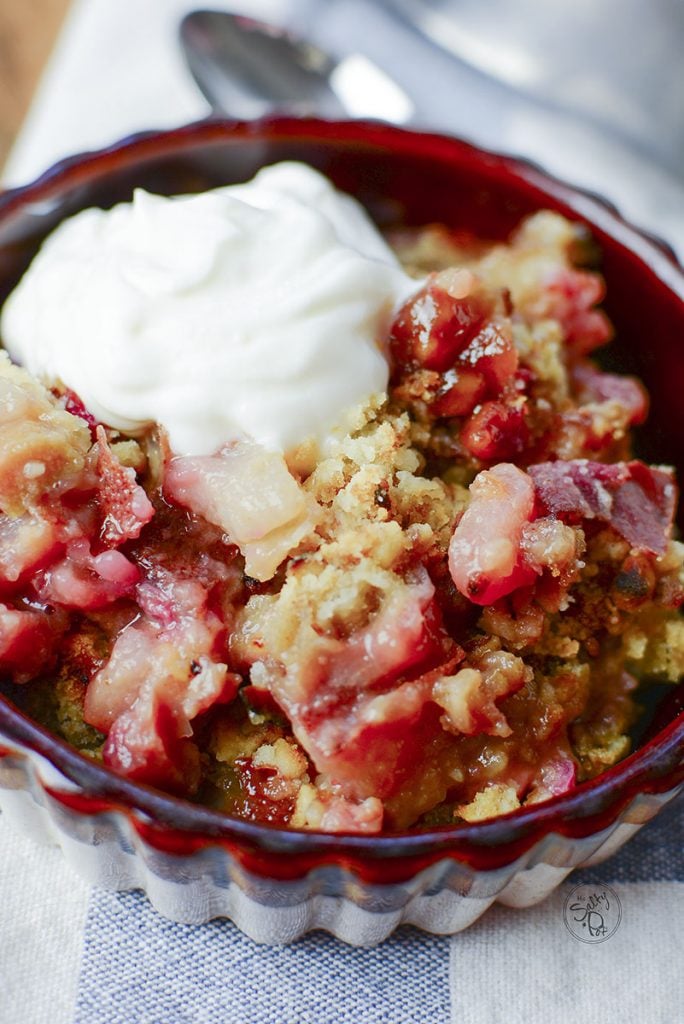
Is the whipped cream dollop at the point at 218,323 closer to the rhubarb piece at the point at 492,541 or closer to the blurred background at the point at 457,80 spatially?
the rhubarb piece at the point at 492,541

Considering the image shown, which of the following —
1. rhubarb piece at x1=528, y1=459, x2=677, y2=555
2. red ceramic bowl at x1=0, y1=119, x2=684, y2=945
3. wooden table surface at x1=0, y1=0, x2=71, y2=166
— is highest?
rhubarb piece at x1=528, y1=459, x2=677, y2=555

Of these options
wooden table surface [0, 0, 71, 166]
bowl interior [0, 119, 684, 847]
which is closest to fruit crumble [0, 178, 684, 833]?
bowl interior [0, 119, 684, 847]

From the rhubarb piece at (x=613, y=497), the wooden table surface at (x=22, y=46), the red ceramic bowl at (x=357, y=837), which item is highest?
the rhubarb piece at (x=613, y=497)

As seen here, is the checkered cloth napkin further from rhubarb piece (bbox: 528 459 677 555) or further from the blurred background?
the blurred background

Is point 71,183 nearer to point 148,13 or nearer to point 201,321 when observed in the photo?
point 201,321

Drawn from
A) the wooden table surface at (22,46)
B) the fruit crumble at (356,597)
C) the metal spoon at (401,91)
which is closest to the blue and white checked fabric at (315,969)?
the fruit crumble at (356,597)

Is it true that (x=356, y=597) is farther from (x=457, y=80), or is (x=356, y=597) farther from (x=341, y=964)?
(x=457, y=80)

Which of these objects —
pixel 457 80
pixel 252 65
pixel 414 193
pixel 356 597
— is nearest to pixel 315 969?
pixel 356 597

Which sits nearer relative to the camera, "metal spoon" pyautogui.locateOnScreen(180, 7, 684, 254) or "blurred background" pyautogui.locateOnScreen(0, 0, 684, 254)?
"metal spoon" pyautogui.locateOnScreen(180, 7, 684, 254)
